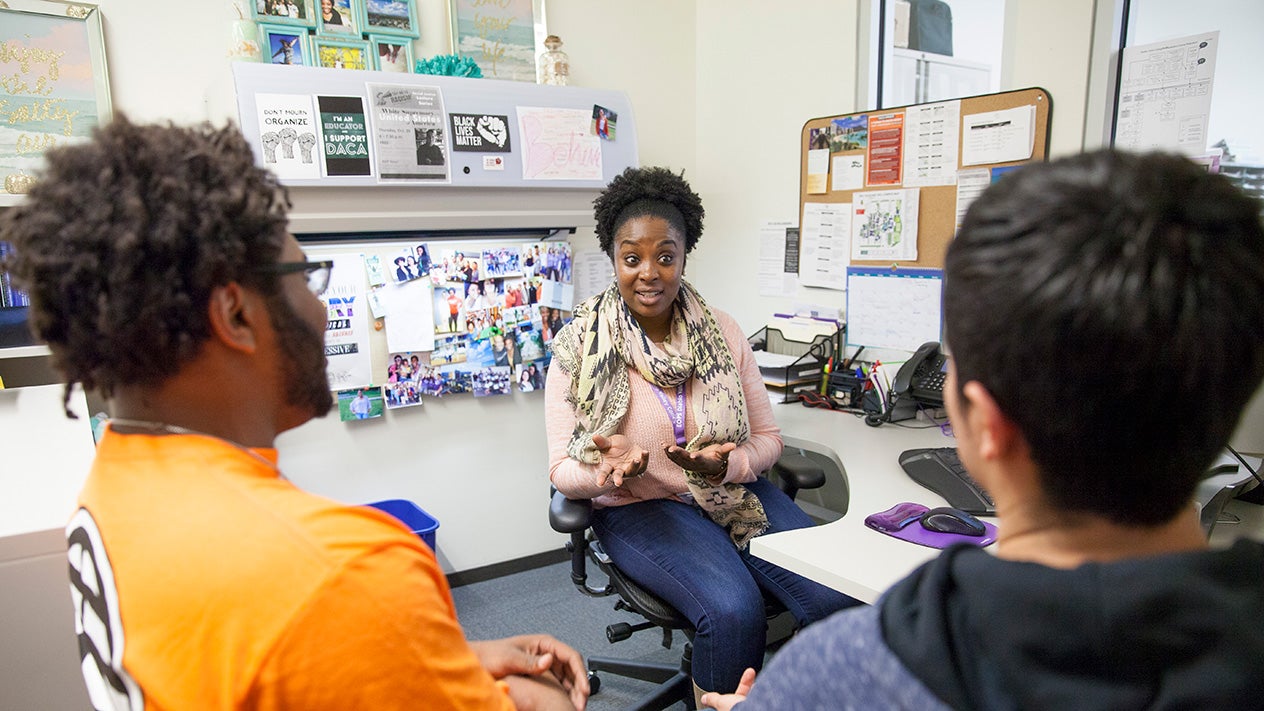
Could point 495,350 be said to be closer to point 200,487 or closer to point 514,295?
point 514,295

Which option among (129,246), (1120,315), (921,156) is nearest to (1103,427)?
(1120,315)

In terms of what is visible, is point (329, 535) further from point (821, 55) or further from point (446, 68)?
point (821, 55)

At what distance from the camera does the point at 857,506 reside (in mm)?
1517

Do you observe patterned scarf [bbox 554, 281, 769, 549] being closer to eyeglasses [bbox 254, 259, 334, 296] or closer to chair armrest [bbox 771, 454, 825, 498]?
chair armrest [bbox 771, 454, 825, 498]

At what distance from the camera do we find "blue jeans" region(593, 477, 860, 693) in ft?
5.07

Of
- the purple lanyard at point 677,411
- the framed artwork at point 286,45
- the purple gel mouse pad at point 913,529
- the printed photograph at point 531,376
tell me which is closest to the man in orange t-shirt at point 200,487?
the purple gel mouse pad at point 913,529

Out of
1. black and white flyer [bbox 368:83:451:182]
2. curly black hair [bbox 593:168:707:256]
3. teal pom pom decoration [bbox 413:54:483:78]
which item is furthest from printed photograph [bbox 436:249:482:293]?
curly black hair [bbox 593:168:707:256]

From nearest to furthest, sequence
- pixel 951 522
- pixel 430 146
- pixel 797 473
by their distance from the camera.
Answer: pixel 951 522, pixel 797 473, pixel 430 146

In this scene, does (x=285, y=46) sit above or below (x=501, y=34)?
below

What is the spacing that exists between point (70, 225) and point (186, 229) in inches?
3.6

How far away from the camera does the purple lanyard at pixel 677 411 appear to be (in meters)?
1.85

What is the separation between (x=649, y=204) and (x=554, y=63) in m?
0.94

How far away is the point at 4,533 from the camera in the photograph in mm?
1463

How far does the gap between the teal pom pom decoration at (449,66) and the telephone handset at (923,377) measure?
5.60 ft
